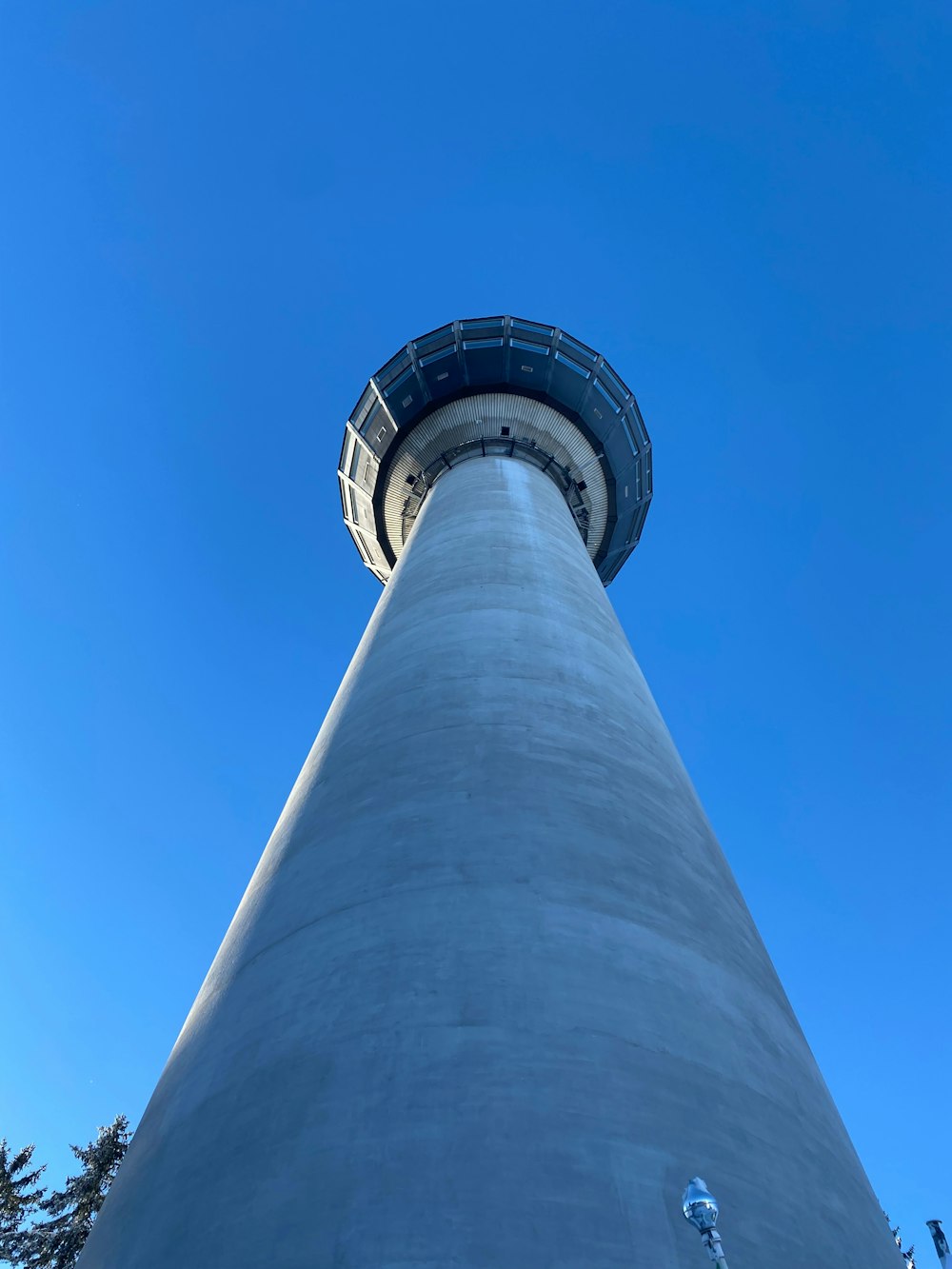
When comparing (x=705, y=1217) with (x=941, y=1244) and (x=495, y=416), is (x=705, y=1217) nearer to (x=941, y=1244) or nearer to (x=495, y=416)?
(x=941, y=1244)

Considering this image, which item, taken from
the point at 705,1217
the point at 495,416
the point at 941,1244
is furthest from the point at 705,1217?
the point at 495,416

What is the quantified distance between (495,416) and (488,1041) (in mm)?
19605

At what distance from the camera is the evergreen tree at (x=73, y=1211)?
26.3 metres

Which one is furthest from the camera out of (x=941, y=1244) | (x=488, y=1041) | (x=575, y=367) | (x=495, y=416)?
(x=575, y=367)

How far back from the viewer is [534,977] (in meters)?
6.00

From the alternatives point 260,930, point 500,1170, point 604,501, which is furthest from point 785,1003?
point 604,501

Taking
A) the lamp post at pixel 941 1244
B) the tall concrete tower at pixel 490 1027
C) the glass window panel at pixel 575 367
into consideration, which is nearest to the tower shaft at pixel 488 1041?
the tall concrete tower at pixel 490 1027

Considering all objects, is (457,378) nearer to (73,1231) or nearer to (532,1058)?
(532,1058)

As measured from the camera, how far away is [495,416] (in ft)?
76.4

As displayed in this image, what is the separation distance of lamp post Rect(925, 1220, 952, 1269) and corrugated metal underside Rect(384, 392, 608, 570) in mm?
20005

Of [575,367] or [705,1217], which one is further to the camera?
[575,367]

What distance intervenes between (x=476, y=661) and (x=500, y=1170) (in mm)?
5954

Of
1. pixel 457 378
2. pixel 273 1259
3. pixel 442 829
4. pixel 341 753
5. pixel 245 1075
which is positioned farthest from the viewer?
pixel 457 378

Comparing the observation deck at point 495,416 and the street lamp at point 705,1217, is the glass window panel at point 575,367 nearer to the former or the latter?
the observation deck at point 495,416
